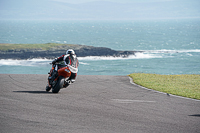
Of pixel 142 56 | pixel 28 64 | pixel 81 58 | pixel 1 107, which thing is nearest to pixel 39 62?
pixel 28 64

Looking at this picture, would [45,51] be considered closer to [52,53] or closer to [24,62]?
[52,53]

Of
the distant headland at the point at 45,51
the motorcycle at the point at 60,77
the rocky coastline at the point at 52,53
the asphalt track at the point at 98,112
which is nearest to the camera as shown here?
the asphalt track at the point at 98,112

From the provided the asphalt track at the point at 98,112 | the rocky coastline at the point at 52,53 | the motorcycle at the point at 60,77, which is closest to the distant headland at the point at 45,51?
the rocky coastline at the point at 52,53

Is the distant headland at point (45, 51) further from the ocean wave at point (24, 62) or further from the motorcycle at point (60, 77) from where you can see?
the motorcycle at point (60, 77)

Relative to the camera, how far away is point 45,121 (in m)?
8.95

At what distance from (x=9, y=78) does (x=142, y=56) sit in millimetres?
73294

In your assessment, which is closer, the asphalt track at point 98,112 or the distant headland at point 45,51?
the asphalt track at point 98,112

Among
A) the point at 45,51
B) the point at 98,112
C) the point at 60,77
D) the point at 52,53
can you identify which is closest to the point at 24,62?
the point at 52,53

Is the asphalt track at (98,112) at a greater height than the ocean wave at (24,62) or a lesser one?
greater

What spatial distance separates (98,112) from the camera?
33.7 ft

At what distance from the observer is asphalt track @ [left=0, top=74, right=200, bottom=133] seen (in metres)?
8.62

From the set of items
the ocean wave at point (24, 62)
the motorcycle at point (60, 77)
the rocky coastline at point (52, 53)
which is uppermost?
the motorcycle at point (60, 77)

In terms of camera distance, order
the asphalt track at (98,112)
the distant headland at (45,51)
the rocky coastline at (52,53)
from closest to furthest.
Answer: the asphalt track at (98,112) → the rocky coastline at (52,53) → the distant headland at (45,51)

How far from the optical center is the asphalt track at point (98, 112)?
8617 mm
